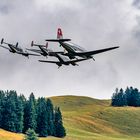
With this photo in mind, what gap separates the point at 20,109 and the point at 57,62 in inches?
6010

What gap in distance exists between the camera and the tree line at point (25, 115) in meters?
176

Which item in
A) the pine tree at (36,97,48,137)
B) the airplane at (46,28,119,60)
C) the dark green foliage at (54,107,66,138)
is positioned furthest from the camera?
the dark green foliage at (54,107,66,138)

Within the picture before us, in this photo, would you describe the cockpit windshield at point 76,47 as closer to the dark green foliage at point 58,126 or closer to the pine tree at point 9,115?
the pine tree at point 9,115

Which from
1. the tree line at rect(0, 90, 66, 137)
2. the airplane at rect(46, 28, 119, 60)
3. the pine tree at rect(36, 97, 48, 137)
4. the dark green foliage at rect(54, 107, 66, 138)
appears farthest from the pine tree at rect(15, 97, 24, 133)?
the airplane at rect(46, 28, 119, 60)

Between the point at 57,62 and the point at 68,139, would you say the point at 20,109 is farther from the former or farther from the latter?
the point at 57,62

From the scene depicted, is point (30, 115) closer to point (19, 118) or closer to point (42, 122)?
point (19, 118)

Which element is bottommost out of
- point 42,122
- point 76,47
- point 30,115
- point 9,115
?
point 42,122

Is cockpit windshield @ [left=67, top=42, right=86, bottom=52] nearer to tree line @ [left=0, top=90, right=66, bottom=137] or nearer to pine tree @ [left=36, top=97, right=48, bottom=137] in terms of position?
tree line @ [left=0, top=90, right=66, bottom=137]

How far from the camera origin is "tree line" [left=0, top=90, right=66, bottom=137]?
6939 inches

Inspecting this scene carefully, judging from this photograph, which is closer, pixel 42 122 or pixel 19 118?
pixel 19 118

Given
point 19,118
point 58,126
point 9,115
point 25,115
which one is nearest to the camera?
point 19,118

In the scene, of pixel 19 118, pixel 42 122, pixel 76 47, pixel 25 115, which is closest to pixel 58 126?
pixel 42 122

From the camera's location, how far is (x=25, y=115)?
180375mm

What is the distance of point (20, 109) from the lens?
584 feet
